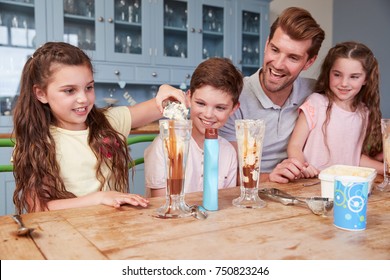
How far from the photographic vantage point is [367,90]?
67.2 inches

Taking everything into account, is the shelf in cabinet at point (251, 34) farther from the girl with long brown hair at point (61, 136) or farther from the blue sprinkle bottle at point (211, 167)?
the blue sprinkle bottle at point (211, 167)

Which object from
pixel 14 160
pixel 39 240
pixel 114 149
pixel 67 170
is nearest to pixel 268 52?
pixel 114 149

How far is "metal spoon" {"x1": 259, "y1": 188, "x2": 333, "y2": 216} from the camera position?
0.88 m

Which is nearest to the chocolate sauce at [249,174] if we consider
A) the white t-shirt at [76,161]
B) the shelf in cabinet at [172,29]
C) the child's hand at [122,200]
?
the child's hand at [122,200]

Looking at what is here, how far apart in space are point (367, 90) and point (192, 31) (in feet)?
7.48

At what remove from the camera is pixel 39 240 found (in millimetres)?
700

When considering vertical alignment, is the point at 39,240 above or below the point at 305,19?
below

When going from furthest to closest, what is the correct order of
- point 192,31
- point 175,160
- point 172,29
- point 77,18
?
point 192,31
point 172,29
point 77,18
point 175,160

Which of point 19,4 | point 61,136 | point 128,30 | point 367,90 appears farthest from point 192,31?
point 61,136

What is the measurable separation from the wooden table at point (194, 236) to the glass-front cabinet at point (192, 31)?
281cm

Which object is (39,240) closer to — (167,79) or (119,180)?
(119,180)

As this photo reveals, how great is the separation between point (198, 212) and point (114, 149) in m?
0.63

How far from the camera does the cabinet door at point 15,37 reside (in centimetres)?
299

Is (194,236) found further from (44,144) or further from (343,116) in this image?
(343,116)
